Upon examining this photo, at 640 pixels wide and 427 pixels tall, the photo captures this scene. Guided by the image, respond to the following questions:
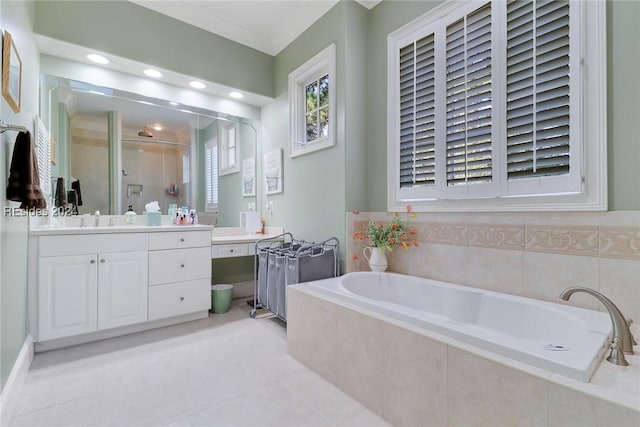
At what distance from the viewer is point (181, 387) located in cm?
173

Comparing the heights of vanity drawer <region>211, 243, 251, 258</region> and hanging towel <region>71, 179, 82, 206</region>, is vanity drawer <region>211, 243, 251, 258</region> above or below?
below

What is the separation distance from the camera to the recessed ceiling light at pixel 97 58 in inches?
101

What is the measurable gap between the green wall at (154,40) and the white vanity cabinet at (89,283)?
5.37ft

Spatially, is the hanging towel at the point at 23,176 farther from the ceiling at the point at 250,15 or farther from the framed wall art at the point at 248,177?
the framed wall art at the point at 248,177

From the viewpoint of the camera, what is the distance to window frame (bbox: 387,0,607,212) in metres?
1.52

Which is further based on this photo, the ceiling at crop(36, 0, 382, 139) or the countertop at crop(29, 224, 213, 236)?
the ceiling at crop(36, 0, 382, 139)

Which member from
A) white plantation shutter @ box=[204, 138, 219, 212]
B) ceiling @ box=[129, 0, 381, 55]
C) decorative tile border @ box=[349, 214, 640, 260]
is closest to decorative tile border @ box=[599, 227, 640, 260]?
decorative tile border @ box=[349, 214, 640, 260]

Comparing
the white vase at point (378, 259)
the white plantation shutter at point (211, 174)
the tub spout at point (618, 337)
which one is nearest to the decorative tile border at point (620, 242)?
the tub spout at point (618, 337)

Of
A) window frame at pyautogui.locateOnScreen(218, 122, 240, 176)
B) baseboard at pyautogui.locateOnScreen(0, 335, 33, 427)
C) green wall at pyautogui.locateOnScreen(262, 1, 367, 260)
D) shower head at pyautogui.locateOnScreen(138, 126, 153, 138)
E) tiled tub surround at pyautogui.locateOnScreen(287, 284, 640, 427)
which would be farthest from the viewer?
window frame at pyautogui.locateOnScreen(218, 122, 240, 176)

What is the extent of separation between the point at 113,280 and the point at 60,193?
935 mm

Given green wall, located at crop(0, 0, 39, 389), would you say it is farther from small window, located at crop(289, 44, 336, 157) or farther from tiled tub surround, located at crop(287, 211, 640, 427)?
small window, located at crop(289, 44, 336, 157)

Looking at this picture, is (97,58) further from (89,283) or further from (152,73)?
(89,283)

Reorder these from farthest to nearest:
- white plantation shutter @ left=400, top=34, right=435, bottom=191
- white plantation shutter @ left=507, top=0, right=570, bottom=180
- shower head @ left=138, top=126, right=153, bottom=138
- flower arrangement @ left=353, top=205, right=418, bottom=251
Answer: shower head @ left=138, top=126, right=153, bottom=138
flower arrangement @ left=353, top=205, right=418, bottom=251
white plantation shutter @ left=400, top=34, right=435, bottom=191
white plantation shutter @ left=507, top=0, right=570, bottom=180

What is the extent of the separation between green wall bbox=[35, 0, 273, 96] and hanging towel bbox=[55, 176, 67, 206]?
114 centimetres
